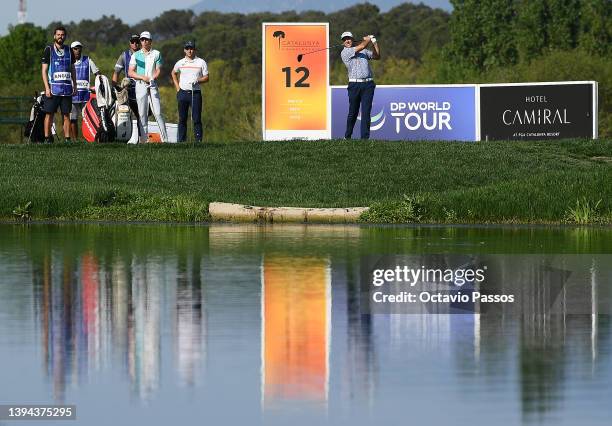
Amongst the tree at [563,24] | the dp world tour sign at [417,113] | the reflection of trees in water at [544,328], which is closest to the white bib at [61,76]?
the dp world tour sign at [417,113]

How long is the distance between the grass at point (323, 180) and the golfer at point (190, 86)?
1190 mm

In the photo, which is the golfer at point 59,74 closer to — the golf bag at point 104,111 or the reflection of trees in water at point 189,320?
the golf bag at point 104,111

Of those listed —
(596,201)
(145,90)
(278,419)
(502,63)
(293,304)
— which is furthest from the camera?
(502,63)

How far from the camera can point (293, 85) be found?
138ft

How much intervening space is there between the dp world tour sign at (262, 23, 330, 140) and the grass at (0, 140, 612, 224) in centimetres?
1158

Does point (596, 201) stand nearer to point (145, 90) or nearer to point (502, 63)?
point (145, 90)

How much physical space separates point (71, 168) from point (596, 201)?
28.3 ft

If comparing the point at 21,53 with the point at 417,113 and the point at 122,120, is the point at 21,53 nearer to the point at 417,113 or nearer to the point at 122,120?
the point at 417,113

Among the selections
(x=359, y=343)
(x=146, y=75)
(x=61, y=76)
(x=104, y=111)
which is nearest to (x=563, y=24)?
(x=104, y=111)

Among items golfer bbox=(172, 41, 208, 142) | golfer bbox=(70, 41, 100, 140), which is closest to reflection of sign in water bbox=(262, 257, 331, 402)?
golfer bbox=(172, 41, 208, 142)

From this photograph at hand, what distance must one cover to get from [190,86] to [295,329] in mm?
20466

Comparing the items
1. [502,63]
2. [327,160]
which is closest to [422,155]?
[327,160]

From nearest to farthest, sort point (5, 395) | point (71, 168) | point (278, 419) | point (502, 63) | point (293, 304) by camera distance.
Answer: point (278, 419)
point (5, 395)
point (293, 304)
point (71, 168)
point (502, 63)

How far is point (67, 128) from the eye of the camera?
31.4 m
